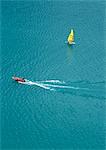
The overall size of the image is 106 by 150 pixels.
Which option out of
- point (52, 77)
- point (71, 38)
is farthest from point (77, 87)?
point (71, 38)

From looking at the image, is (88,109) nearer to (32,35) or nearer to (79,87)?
(79,87)

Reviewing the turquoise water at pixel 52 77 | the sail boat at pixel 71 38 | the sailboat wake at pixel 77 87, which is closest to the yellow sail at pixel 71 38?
the sail boat at pixel 71 38

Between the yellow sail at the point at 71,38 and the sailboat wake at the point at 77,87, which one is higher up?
the yellow sail at the point at 71,38

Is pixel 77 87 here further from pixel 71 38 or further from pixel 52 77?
pixel 71 38

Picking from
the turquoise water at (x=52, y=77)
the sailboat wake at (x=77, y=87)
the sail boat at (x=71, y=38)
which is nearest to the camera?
the turquoise water at (x=52, y=77)

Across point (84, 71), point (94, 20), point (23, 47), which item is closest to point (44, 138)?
point (84, 71)

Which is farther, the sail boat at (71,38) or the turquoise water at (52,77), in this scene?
the sail boat at (71,38)

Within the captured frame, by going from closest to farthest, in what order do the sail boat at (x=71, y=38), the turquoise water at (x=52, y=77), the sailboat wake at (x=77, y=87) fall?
1. the turquoise water at (x=52, y=77)
2. the sailboat wake at (x=77, y=87)
3. the sail boat at (x=71, y=38)

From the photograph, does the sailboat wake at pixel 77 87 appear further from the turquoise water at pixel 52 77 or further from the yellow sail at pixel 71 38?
the yellow sail at pixel 71 38

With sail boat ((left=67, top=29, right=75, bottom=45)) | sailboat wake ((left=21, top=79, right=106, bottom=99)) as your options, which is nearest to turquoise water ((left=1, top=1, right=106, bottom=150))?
sailboat wake ((left=21, top=79, right=106, bottom=99))
